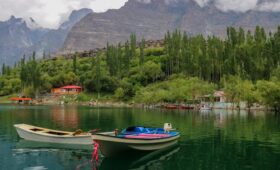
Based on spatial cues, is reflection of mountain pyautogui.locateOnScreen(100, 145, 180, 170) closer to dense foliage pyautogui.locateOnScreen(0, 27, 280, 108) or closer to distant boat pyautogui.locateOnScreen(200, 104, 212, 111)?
dense foliage pyautogui.locateOnScreen(0, 27, 280, 108)

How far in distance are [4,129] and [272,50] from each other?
85.8 m

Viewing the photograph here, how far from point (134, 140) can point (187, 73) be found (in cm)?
11016

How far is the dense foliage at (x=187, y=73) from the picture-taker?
110 m

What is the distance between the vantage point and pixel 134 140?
32938 mm

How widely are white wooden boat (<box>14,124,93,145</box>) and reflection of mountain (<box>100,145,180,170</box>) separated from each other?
6.84 meters

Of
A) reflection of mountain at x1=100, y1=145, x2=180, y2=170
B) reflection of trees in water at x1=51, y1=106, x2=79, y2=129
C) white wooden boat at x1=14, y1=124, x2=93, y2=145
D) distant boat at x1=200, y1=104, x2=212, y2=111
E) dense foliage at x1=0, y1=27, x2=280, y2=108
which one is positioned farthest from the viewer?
distant boat at x1=200, y1=104, x2=212, y2=111

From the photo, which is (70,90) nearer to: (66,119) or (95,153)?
(66,119)

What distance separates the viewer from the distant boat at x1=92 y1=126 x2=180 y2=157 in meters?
31.5

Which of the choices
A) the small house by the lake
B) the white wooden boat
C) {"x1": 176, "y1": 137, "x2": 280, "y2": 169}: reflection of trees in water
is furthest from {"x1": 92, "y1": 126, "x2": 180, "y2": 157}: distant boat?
the small house by the lake

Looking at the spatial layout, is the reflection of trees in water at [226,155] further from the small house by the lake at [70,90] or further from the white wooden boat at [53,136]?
the small house by the lake at [70,90]

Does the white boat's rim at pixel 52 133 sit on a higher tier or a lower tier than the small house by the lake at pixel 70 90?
lower

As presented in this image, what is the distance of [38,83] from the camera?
561ft

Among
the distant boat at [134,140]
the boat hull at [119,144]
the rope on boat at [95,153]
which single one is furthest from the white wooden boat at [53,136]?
the boat hull at [119,144]

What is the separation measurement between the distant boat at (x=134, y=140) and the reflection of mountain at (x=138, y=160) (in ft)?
2.06
